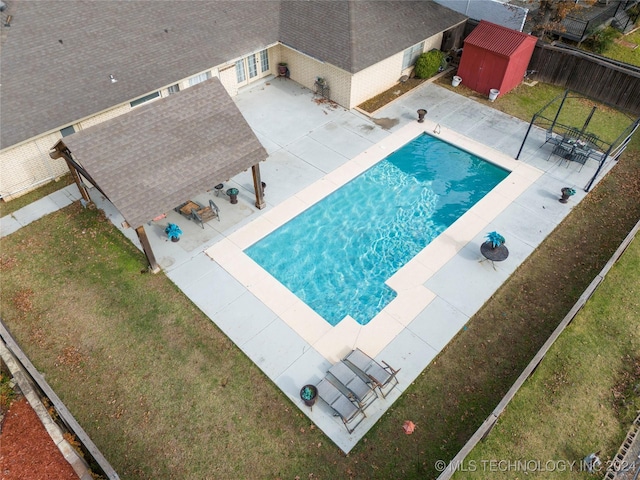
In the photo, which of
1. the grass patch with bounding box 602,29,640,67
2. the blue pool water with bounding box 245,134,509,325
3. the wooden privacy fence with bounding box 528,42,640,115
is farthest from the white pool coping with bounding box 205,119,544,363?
the grass patch with bounding box 602,29,640,67

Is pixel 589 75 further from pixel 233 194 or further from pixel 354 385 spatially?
pixel 354 385

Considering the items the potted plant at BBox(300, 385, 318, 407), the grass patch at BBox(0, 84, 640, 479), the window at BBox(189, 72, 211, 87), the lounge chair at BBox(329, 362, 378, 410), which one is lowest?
the grass patch at BBox(0, 84, 640, 479)

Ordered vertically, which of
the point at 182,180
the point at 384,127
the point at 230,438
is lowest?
the point at 230,438

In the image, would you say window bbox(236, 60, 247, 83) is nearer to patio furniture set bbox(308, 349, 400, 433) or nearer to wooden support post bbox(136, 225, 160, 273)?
wooden support post bbox(136, 225, 160, 273)

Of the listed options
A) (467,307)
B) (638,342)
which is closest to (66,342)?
(467,307)

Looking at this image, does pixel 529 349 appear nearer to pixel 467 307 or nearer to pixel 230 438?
pixel 467 307

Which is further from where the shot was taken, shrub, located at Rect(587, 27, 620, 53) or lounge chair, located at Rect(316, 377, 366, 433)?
shrub, located at Rect(587, 27, 620, 53)
